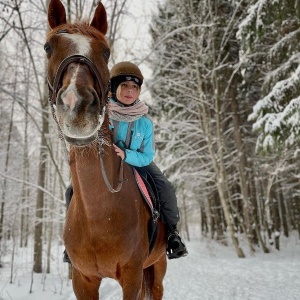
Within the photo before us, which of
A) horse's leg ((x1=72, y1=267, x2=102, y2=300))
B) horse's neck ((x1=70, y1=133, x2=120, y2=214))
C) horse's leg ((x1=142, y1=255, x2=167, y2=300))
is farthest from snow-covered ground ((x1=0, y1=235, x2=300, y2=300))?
horse's neck ((x1=70, y1=133, x2=120, y2=214))

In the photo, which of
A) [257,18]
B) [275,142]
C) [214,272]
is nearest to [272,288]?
[214,272]

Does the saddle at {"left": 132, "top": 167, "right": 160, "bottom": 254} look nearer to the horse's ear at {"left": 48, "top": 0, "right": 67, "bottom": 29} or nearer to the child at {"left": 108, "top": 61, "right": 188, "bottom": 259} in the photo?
the child at {"left": 108, "top": 61, "right": 188, "bottom": 259}

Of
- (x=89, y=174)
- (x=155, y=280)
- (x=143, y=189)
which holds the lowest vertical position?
(x=155, y=280)

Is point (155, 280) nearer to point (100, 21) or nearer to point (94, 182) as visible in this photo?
point (94, 182)

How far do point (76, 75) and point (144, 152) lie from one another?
4.43ft

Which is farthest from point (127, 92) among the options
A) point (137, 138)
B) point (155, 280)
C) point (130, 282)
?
point (155, 280)

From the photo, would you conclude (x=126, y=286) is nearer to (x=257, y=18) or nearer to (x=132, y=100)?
(x=132, y=100)

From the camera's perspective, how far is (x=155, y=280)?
Answer: 419 centimetres

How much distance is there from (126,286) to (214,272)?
8262 millimetres

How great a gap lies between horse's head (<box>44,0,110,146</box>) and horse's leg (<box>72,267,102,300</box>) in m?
1.55

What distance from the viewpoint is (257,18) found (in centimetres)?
858

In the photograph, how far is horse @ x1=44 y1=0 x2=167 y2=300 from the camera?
1891mm

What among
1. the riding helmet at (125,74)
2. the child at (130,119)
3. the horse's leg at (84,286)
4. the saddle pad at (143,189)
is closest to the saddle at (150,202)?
the saddle pad at (143,189)

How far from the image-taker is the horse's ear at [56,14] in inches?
92.0
